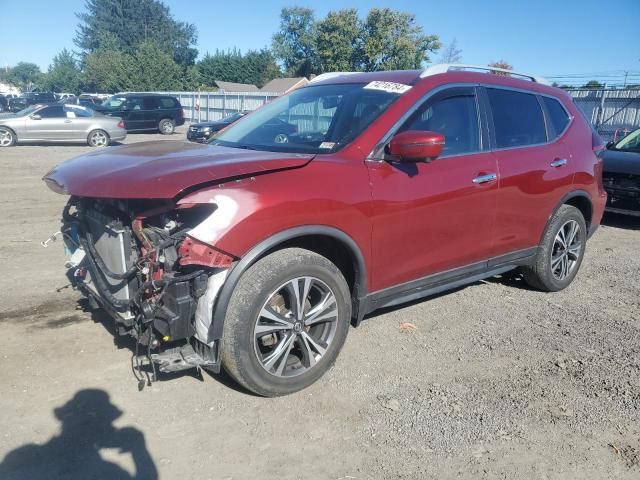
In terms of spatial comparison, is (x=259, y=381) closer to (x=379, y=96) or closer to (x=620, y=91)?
(x=379, y=96)

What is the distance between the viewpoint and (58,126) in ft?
58.9

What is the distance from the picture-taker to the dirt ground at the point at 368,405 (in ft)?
8.70

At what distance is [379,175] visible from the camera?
3.35 m

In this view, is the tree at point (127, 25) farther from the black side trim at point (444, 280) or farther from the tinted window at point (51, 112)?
the black side trim at point (444, 280)

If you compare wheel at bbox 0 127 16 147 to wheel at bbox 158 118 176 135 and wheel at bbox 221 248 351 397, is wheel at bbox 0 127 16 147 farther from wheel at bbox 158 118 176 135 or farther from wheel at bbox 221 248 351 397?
wheel at bbox 221 248 351 397

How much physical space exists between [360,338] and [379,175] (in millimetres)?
1364

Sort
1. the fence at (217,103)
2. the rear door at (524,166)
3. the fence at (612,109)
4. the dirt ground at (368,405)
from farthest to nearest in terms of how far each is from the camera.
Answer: the fence at (217,103), the fence at (612,109), the rear door at (524,166), the dirt ground at (368,405)

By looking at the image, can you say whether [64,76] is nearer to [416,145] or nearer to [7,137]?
[7,137]

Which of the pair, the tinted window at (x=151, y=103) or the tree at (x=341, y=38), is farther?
the tree at (x=341, y=38)

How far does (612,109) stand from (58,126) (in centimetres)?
1915

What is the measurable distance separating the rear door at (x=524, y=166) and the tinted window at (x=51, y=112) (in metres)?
17.4

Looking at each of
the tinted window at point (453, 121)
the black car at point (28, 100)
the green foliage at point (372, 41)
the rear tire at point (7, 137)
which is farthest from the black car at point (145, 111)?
the green foliage at point (372, 41)

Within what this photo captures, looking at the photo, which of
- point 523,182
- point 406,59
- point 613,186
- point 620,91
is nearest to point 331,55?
point 406,59

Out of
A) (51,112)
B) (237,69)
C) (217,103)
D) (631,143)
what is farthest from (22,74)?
(631,143)
